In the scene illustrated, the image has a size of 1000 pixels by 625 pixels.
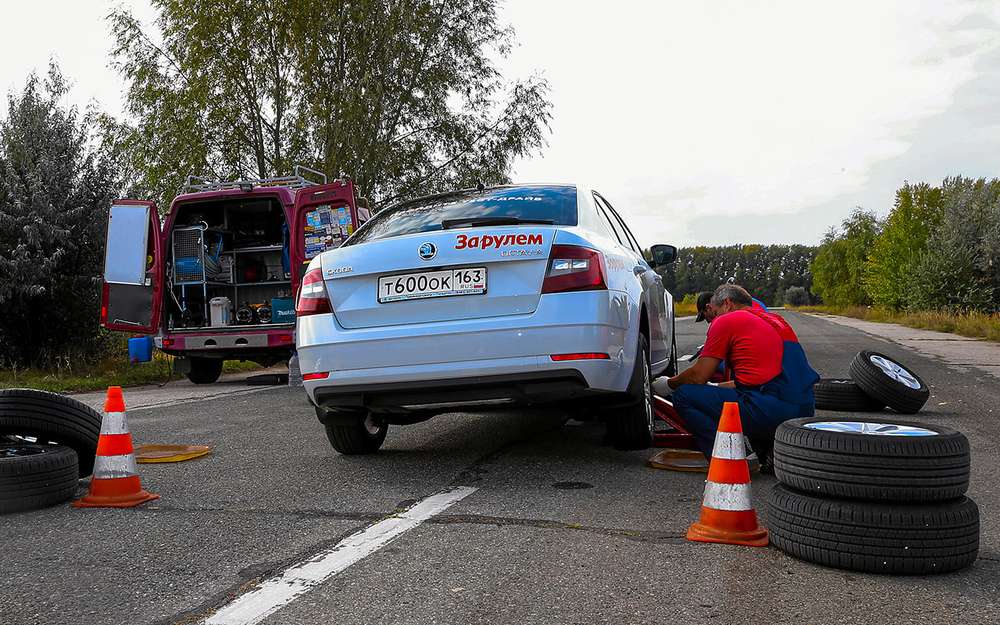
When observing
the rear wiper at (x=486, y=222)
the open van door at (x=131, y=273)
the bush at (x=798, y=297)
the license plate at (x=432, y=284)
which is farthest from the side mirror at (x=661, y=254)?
the bush at (x=798, y=297)

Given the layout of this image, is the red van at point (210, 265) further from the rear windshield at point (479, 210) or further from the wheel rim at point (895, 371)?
the wheel rim at point (895, 371)

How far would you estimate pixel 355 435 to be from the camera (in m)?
5.79

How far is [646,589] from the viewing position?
9.92 feet

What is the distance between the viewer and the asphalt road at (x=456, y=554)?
9.38 ft

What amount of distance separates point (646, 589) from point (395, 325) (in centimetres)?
223

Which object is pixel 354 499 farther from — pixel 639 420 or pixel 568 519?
pixel 639 420

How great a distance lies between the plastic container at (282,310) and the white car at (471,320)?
309 inches

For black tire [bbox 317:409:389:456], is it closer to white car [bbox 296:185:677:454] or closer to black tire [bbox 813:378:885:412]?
white car [bbox 296:185:677:454]

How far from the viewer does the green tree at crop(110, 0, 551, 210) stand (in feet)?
74.9

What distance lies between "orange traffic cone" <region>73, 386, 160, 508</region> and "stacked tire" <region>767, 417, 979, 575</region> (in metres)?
3.11

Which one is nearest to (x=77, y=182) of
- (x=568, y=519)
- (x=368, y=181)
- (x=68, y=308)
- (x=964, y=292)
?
(x=68, y=308)

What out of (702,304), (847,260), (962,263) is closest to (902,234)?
(962,263)

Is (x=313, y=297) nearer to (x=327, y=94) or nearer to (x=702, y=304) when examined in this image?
(x=702, y=304)

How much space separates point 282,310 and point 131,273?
211 cm
